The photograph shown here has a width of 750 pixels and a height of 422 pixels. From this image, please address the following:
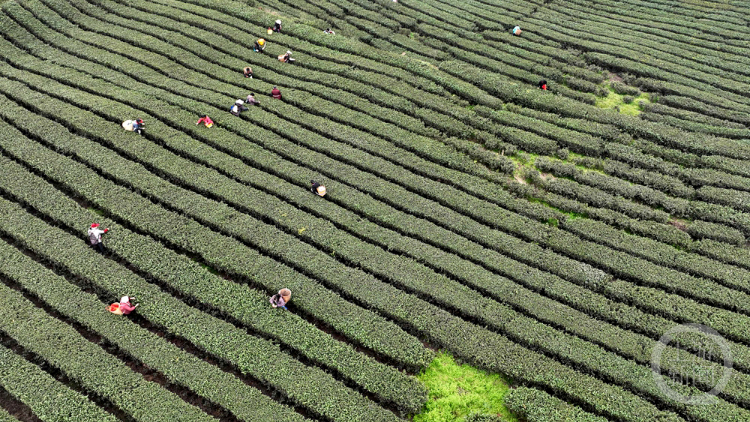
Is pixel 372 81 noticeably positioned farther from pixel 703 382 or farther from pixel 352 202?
pixel 703 382

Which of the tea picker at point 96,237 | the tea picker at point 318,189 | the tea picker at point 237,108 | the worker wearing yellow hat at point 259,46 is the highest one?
the worker wearing yellow hat at point 259,46

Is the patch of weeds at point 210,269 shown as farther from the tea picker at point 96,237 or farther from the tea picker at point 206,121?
the tea picker at point 206,121

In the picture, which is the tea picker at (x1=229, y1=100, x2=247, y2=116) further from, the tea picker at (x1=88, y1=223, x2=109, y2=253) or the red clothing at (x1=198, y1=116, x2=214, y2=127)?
the tea picker at (x1=88, y1=223, x2=109, y2=253)

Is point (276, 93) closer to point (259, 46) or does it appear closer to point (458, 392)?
point (259, 46)

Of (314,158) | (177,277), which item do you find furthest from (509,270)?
(177,277)

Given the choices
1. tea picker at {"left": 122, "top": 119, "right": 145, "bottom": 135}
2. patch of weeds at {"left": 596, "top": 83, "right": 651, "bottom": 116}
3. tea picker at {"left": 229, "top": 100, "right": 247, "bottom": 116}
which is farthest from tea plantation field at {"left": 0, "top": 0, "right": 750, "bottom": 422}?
tea picker at {"left": 122, "top": 119, "right": 145, "bottom": 135}

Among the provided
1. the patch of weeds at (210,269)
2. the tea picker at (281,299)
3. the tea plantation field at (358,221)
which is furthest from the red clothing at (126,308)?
the tea picker at (281,299)

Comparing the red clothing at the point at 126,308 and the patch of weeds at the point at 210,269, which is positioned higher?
the patch of weeds at the point at 210,269

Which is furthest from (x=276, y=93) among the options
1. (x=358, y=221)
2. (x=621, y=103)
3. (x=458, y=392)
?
(x=621, y=103)
